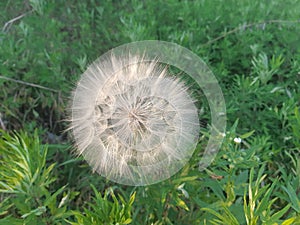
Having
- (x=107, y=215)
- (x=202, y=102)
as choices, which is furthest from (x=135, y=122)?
(x=202, y=102)

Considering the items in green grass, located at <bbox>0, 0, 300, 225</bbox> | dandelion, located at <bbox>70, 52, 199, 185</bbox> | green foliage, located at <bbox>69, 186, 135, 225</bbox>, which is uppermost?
dandelion, located at <bbox>70, 52, 199, 185</bbox>

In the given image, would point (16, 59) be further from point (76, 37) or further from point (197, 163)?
point (197, 163)

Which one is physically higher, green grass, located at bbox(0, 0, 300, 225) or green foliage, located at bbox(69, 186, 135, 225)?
green foliage, located at bbox(69, 186, 135, 225)

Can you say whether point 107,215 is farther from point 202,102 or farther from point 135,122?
point 202,102

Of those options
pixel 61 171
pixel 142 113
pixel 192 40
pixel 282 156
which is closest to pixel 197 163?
pixel 142 113

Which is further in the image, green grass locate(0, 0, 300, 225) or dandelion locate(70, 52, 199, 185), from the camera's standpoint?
green grass locate(0, 0, 300, 225)
